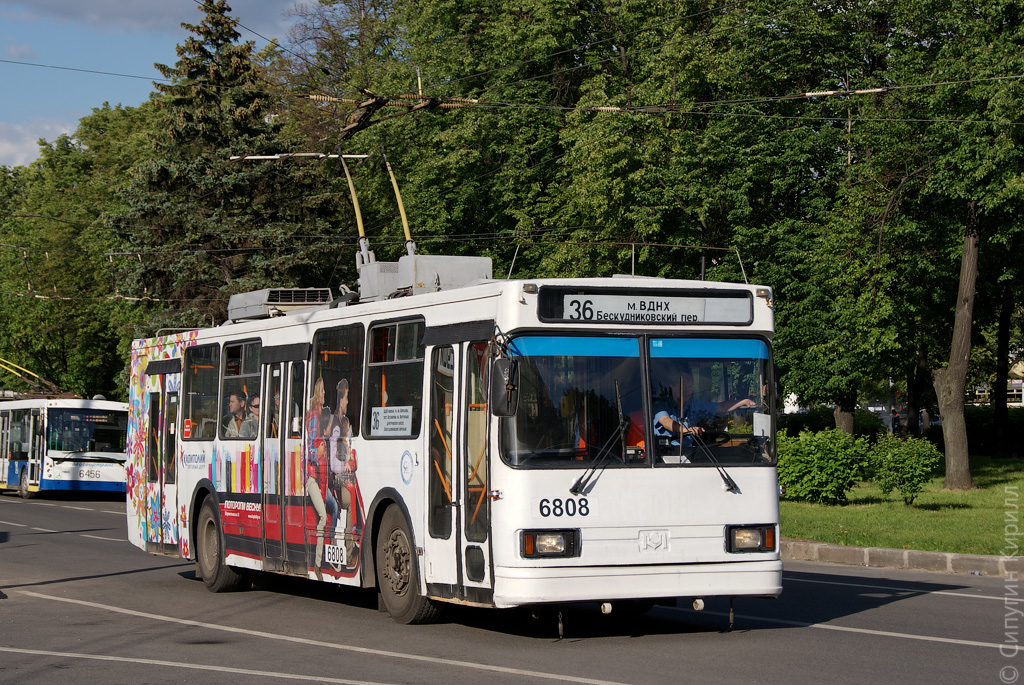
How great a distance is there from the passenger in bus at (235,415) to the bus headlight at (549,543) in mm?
6056

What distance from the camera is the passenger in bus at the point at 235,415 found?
47.2ft

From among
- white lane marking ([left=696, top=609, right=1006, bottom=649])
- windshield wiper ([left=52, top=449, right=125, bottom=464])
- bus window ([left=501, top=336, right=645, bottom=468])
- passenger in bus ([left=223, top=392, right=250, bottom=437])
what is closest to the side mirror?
bus window ([left=501, top=336, right=645, bottom=468])

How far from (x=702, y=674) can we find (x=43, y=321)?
5753cm

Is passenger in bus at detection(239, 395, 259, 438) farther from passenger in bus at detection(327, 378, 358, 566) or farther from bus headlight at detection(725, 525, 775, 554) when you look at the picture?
bus headlight at detection(725, 525, 775, 554)

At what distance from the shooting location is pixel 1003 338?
1640 inches

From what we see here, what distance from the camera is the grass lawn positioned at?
56.9ft

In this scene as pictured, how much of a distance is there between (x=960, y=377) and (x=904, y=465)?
25.7ft

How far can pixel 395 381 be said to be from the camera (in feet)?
37.1

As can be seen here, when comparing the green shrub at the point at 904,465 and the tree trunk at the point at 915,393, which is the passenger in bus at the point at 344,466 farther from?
the tree trunk at the point at 915,393

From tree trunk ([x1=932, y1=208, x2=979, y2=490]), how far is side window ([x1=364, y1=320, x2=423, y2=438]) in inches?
800

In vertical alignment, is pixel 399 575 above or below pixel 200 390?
below

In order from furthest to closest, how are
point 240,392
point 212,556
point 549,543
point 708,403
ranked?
point 212,556
point 240,392
point 708,403
point 549,543

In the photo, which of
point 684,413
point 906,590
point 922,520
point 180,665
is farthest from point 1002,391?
point 180,665

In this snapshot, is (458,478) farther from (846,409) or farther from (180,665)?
(846,409)
